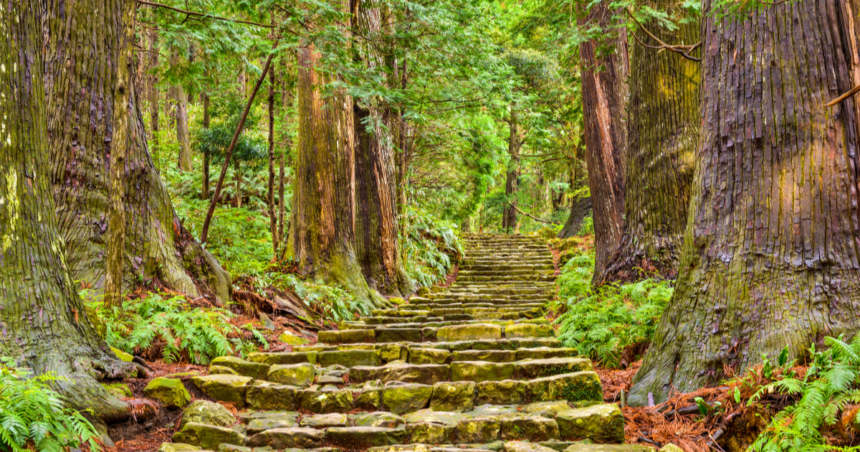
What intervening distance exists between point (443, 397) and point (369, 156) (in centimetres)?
737

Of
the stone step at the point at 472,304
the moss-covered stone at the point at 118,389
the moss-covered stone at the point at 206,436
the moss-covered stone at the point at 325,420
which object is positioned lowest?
the stone step at the point at 472,304

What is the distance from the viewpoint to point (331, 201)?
9.07 m

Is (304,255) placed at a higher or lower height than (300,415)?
higher

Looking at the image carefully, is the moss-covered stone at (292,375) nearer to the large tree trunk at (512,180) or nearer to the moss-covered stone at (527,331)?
the moss-covered stone at (527,331)

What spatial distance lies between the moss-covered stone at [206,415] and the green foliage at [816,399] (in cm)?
321

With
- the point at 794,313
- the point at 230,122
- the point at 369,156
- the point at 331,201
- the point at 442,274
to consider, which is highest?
the point at 230,122

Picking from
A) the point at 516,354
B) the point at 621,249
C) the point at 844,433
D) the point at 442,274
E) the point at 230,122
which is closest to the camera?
the point at 844,433

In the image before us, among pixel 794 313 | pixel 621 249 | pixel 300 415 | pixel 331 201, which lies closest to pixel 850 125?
pixel 794 313

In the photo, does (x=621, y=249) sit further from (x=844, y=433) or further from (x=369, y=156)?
(x=369, y=156)

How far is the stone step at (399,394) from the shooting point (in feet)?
13.2

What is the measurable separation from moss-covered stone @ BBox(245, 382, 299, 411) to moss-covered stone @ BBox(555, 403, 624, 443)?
6.66 ft

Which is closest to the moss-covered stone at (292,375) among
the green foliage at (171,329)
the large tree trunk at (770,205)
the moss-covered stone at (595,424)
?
the green foliage at (171,329)

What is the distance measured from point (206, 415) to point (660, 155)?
5.73m

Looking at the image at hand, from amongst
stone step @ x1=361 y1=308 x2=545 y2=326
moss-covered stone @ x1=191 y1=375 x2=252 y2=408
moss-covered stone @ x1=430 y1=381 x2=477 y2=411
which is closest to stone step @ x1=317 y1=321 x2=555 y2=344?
stone step @ x1=361 y1=308 x2=545 y2=326
